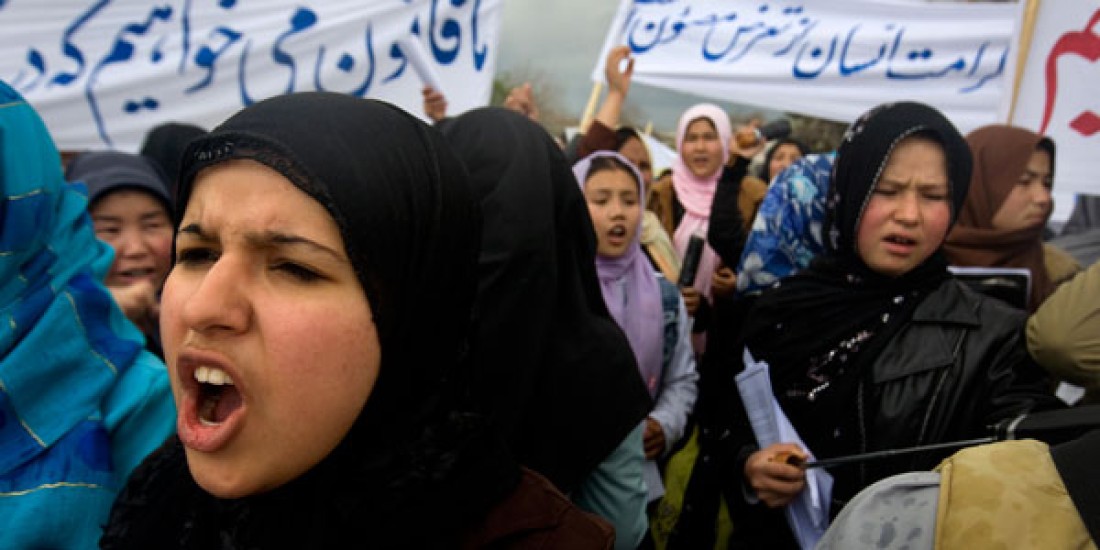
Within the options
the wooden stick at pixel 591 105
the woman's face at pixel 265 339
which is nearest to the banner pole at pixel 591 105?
the wooden stick at pixel 591 105

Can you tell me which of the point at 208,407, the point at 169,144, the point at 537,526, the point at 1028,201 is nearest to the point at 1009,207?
the point at 1028,201

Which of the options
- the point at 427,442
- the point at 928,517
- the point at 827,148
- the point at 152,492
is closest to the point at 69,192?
the point at 152,492

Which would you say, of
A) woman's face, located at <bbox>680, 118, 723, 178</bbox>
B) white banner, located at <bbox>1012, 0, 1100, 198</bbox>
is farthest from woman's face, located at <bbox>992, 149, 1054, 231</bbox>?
woman's face, located at <bbox>680, 118, 723, 178</bbox>

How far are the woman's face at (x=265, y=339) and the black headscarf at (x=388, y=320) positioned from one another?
0.03 metres

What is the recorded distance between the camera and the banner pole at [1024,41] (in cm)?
310

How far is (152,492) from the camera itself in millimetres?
1155

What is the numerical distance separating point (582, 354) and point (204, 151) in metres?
0.86

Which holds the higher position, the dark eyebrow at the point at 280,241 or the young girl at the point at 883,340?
the dark eyebrow at the point at 280,241

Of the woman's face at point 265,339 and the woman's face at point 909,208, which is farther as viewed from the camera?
the woman's face at point 909,208

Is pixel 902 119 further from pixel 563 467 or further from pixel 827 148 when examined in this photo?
pixel 827 148

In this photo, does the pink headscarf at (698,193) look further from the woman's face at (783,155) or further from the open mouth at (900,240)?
the open mouth at (900,240)

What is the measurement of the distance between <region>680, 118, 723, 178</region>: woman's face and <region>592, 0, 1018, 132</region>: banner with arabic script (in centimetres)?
24

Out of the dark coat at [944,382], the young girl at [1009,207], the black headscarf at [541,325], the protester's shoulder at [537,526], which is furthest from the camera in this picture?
the young girl at [1009,207]

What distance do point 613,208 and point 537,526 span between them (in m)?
1.78
